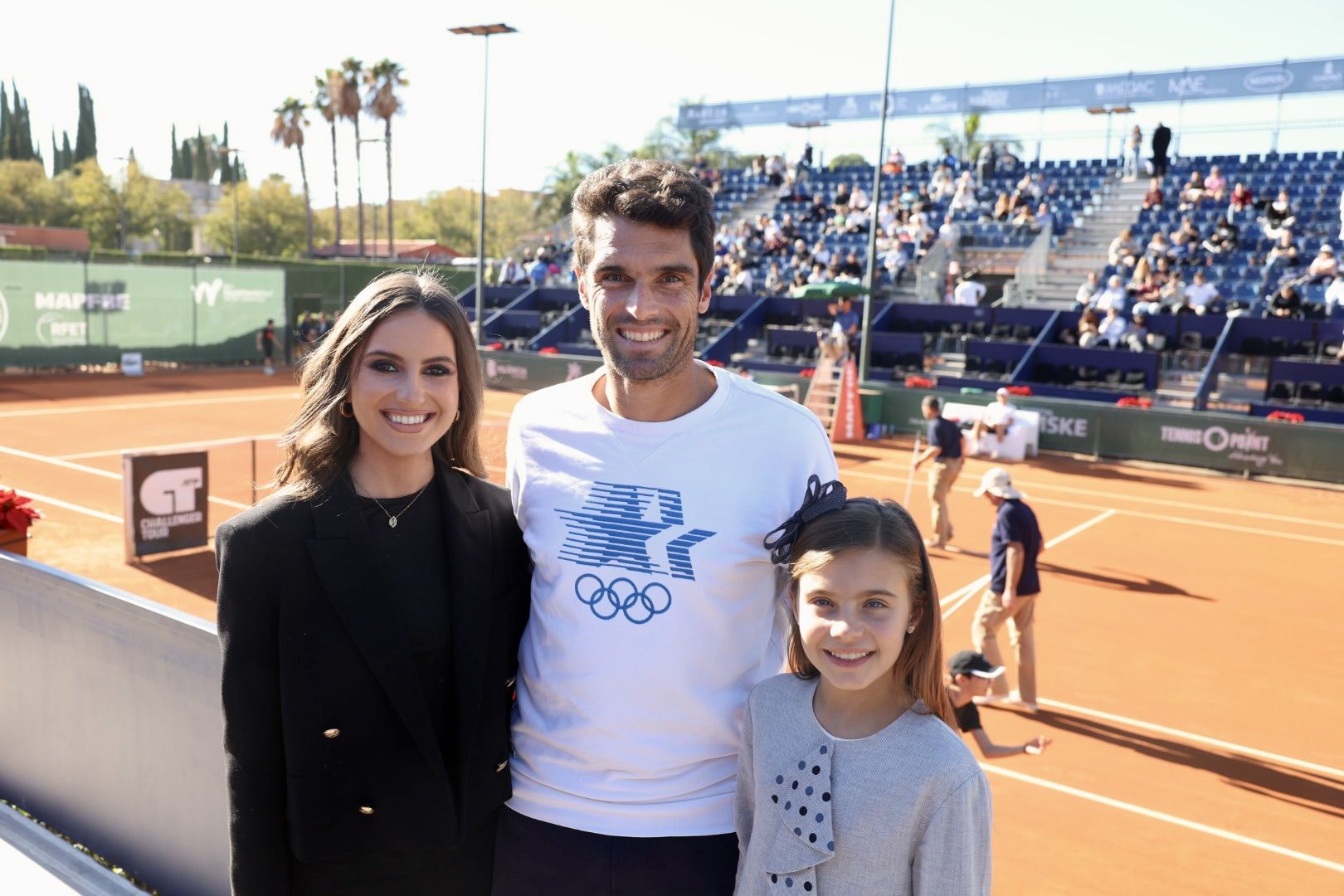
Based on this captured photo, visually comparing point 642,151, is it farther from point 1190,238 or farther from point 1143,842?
point 1143,842

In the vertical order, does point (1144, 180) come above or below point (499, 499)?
above

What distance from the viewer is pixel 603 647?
99.2 inches

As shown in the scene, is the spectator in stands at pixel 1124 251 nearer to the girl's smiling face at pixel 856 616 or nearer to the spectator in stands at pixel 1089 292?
the spectator in stands at pixel 1089 292

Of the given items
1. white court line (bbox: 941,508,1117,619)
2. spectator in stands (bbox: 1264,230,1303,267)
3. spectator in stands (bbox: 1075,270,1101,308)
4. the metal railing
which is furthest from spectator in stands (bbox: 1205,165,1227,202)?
white court line (bbox: 941,508,1117,619)

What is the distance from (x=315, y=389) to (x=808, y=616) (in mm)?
1312

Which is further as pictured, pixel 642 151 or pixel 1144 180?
pixel 642 151

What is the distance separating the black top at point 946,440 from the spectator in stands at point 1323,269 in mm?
16511

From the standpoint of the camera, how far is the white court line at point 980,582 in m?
10.7

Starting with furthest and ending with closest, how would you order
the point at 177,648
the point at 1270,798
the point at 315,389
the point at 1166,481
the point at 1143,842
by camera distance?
the point at 1166,481, the point at 1270,798, the point at 1143,842, the point at 177,648, the point at 315,389

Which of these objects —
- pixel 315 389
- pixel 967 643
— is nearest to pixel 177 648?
pixel 315 389

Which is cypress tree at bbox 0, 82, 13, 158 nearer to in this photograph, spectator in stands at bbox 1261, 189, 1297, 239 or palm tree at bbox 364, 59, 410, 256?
palm tree at bbox 364, 59, 410, 256

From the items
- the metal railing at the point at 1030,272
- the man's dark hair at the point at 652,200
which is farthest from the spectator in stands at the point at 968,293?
the man's dark hair at the point at 652,200

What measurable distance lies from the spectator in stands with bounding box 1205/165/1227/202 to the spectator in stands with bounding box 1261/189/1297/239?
241cm

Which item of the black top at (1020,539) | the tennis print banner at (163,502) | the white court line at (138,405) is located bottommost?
the white court line at (138,405)
